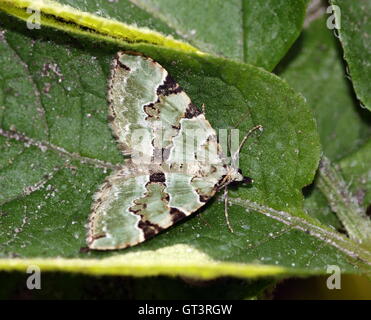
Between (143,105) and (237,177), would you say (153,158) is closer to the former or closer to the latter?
(143,105)

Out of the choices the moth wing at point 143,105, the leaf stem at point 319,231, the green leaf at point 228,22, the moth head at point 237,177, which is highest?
the green leaf at point 228,22


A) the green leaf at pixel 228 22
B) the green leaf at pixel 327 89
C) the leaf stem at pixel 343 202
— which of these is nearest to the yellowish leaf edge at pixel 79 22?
the green leaf at pixel 228 22

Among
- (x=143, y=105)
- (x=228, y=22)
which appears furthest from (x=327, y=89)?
(x=143, y=105)

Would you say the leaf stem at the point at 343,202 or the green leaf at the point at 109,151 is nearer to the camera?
the green leaf at the point at 109,151

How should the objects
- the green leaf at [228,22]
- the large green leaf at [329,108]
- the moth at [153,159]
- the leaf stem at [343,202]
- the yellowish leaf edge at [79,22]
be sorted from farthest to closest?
1. the large green leaf at [329,108]
2. the green leaf at [228,22]
3. the leaf stem at [343,202]
4. the moth at [153,159]
5. the yellowish leaf edge at [79,22]

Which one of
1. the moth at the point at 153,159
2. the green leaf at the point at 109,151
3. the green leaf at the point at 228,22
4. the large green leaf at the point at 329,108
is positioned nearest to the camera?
the green leaf at the point at 109,151

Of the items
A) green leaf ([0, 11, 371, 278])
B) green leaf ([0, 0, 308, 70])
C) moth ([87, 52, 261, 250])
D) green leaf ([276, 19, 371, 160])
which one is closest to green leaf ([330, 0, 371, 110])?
green leaf ([0, 0, 308, 70])

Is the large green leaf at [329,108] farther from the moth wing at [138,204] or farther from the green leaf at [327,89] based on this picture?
the moth wing at [138,204]
